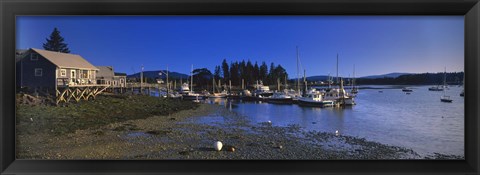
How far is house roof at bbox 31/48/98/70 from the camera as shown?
2996 millimetres

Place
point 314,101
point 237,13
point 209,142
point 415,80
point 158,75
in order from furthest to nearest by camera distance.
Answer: point 314,101 → point 209,142 → point 158,75 → point 415,80 → point 237,13

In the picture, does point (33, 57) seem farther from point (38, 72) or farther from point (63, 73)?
point (63, 73)

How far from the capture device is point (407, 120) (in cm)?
306

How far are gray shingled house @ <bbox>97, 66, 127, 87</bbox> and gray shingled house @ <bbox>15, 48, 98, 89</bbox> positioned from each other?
0.21 feet

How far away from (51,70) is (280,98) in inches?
129

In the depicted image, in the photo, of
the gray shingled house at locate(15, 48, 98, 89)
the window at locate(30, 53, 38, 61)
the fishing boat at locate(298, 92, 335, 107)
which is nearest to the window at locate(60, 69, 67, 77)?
the gray shingled house at locate(15, 48, 98, 89)

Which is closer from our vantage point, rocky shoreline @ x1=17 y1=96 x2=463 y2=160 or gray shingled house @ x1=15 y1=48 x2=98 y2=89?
gray shingled house @ x1=15 y1=48 x2=98 y2=89

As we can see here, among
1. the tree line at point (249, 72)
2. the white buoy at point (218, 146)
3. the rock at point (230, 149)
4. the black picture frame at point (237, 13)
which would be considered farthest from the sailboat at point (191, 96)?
the black picture frame at point (237, 13)

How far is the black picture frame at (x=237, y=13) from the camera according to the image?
7.49ft

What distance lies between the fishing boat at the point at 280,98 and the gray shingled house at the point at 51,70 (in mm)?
2461

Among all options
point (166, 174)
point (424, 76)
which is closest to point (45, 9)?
point (166, 174)

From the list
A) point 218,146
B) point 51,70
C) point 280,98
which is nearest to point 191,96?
point 218,146

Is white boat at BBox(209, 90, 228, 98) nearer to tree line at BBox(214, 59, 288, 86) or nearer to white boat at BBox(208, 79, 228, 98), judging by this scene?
white boat at BBox(208, 79, 228, 98)

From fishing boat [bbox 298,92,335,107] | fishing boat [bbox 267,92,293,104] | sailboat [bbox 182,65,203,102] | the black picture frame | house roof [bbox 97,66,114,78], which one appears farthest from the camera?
fishing boat [bbox 298,92,335,107]
